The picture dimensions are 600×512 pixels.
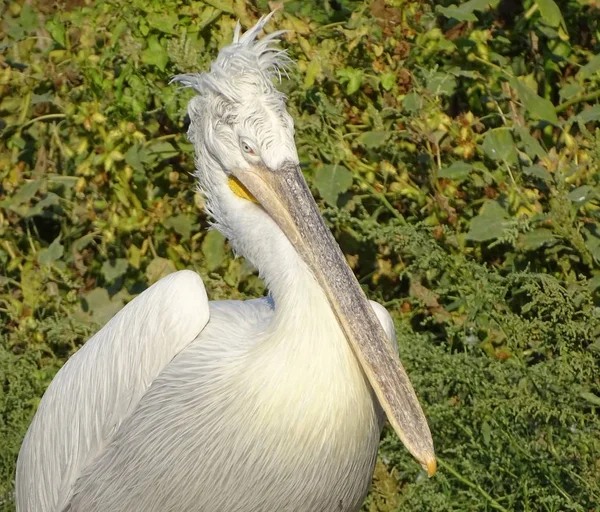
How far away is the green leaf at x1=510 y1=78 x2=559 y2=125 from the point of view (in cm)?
493

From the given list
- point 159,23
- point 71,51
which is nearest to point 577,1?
point 159,23

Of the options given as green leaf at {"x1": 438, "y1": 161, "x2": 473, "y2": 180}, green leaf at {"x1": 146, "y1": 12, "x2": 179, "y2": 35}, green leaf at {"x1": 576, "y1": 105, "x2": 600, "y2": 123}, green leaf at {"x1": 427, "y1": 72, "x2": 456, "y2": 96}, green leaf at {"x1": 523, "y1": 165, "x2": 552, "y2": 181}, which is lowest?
green leaf at {"x1": 438, "y1": 161, "x2": 473, "y2": 180}

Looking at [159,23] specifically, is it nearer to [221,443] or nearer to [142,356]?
[142,356]

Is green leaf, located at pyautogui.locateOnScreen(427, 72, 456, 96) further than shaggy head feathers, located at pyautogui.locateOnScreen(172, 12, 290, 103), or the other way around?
green leaf, located at pyautogui.locateOnScreen(427, 72, 456, 96)

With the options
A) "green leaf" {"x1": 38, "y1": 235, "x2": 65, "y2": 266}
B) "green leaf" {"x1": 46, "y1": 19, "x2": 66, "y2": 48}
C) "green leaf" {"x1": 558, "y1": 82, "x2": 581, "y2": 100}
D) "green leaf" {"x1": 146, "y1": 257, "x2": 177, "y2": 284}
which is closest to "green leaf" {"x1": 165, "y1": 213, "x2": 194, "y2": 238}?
"green leaf" {"x1": 146, "y1": 257, "x2": 177, "y2": 284}

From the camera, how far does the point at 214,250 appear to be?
209 inches

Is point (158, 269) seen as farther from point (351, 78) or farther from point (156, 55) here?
point (351, 78)

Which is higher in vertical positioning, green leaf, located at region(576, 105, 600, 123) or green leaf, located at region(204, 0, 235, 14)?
green leaf, located at region(204, 0, 235, 14)

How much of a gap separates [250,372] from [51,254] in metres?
2.53

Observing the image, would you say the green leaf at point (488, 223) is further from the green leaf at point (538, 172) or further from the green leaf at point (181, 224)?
the green leaf at point (181, 224)

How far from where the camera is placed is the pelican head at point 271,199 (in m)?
3.22

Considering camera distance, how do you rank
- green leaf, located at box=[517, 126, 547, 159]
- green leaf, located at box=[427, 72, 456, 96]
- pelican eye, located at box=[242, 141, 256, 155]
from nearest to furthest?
pelican eye, located at box=[242, 141, 256, 155] → green leaf, located at box=[517, 126, 547, 159] → green leaf, located at box=[427, 72, 456, 96]

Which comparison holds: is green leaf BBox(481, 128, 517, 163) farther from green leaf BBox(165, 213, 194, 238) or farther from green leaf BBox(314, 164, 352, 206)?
green leaf BBox(165, 213, 194, 238)

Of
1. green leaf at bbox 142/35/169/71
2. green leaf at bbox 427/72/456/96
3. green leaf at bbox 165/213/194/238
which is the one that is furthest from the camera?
green leaf at bbox 165/213/194/238
